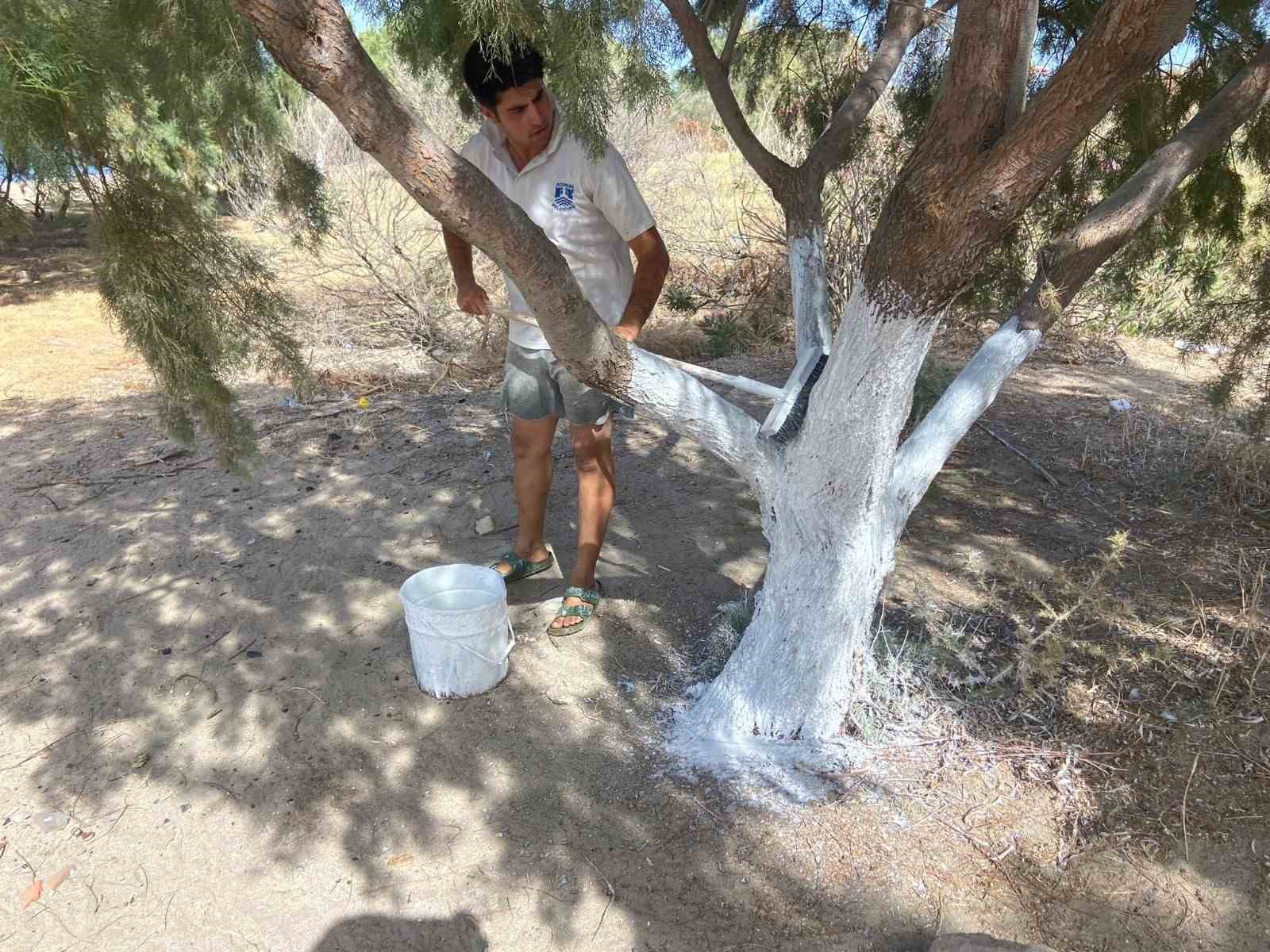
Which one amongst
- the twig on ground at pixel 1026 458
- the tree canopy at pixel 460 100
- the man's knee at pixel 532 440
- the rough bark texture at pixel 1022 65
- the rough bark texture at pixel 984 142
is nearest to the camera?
the rough bark texture at pixel 984 142

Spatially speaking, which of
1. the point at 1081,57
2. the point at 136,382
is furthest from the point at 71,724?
the point at 136,382

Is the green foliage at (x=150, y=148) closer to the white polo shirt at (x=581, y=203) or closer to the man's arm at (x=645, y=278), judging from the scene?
the white polo shirt at (x=581, y=203)

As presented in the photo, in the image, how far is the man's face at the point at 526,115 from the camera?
213cm

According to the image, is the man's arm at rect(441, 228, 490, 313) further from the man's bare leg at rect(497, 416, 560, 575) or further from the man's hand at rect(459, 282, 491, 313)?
the man's bare leg at rect(497, 416, 560, 575)

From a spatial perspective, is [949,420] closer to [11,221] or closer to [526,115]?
[526,115]

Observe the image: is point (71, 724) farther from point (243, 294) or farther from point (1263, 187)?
point (1263, 187)

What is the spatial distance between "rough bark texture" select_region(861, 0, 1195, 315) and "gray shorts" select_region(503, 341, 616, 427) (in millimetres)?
1030

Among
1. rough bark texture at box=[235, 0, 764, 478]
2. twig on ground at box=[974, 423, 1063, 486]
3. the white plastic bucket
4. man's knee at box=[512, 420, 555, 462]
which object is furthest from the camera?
twig on ground at box=[974, 423, 1063, 486]

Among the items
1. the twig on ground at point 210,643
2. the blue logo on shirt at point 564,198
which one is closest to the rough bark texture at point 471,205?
the blue logo on shirt at point 564,198

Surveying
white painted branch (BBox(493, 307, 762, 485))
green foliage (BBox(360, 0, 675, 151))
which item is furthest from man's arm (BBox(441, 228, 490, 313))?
green foliage (BBox(360, 0, 675, 151))

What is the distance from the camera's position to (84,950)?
1.87m

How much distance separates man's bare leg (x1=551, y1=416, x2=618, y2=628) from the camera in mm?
2654

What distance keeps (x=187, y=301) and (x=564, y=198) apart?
3.37ft

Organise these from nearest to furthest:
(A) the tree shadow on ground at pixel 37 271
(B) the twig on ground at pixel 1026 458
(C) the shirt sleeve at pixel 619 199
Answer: (C) the shirt sleeve at pixel 619 199, (B) the twig on ground at pixel 1026 458, (A) the tree shadow on ground at pixel 37 271
